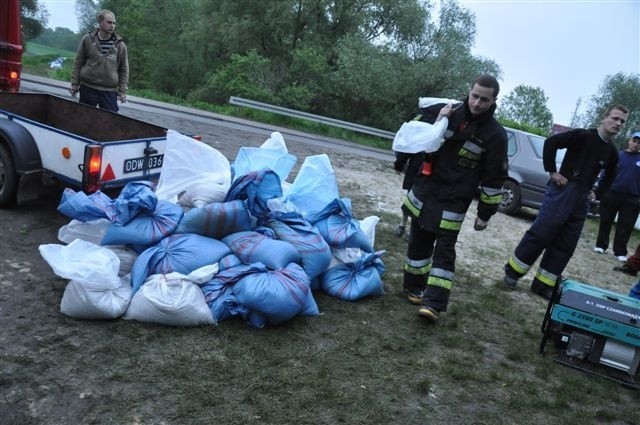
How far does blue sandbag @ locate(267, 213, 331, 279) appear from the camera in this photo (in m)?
3.81

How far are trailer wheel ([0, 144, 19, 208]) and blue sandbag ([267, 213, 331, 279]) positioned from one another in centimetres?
229

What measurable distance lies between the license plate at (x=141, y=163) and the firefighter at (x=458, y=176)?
2426 millimetres

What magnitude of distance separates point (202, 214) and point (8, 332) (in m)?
1.36

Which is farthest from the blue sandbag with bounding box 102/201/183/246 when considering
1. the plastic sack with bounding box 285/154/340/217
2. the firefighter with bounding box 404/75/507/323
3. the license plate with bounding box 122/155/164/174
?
the firefighter with bounding box 404/75/507/323

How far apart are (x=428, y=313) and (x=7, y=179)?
3.68 metres

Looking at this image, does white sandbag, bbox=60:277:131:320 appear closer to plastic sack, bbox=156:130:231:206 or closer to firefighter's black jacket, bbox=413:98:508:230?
plastic sack, bbox=156:130:231:206

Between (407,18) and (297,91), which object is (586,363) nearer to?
(297,91)

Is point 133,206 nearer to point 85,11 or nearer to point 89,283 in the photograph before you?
point 89,283

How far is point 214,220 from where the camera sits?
3.62 metres

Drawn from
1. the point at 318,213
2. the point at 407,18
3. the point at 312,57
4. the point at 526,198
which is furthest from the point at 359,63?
the point at 318,213

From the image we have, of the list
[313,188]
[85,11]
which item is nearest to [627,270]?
[313,188]

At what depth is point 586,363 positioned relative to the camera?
356cm

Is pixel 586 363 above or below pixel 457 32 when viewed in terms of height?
below

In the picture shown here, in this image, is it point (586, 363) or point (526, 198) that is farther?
point (526, 198)
